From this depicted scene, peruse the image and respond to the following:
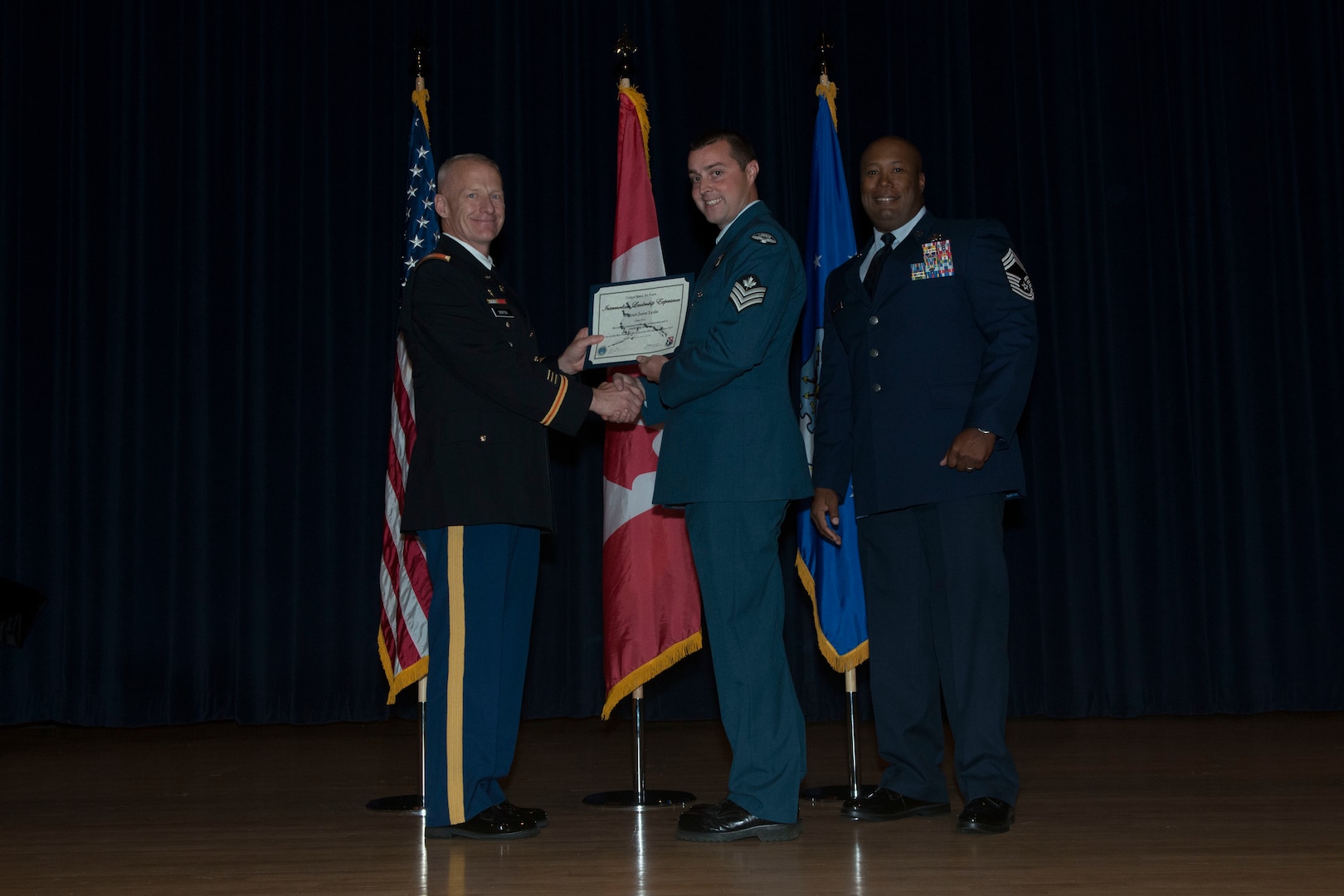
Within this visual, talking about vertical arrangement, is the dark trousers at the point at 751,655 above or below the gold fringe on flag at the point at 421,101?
below

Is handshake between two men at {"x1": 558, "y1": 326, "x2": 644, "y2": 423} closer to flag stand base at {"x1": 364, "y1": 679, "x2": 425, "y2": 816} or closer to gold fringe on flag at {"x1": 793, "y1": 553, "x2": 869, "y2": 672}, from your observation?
gold fringe on flag at {"x1": 793, "y1": 553, "x2": 869, "y2": 672}

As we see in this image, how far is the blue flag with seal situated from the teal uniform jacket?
641mm

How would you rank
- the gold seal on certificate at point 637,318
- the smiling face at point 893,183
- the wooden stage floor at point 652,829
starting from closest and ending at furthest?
the wooden stage floor at point 652,829 < the gold seal on certificate at point 637,318 < the smiling face at point 893,183

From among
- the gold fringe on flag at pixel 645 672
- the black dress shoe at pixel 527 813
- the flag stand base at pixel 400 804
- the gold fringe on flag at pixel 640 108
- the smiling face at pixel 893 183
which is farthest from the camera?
the gold fringe on flag at pixel 640 108

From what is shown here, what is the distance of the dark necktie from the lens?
295 cm

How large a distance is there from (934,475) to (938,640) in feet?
1.37

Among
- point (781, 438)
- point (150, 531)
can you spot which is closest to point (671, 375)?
point (781, 438)

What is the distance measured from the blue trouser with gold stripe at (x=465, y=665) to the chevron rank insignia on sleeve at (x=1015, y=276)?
54.6 inches

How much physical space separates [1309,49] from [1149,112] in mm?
A: 886

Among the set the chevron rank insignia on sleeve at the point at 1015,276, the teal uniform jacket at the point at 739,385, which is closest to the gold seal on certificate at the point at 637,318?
the teal uniform jacket at the point at 739,385

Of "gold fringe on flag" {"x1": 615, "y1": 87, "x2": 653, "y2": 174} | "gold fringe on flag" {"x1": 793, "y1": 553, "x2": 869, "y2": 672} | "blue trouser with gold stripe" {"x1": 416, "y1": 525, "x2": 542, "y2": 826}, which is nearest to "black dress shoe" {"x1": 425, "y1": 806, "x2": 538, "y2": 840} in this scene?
"blue trouser with gold stripe" {"x1": 416, "y1": 525, "x2": 542, "y2": 826}

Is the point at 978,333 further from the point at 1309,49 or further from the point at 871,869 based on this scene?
the point at 1309,49

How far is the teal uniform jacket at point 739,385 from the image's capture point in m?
2.55

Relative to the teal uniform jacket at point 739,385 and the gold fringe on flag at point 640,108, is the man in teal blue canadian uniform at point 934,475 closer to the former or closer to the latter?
the teal uniform jacket at point 739,385
